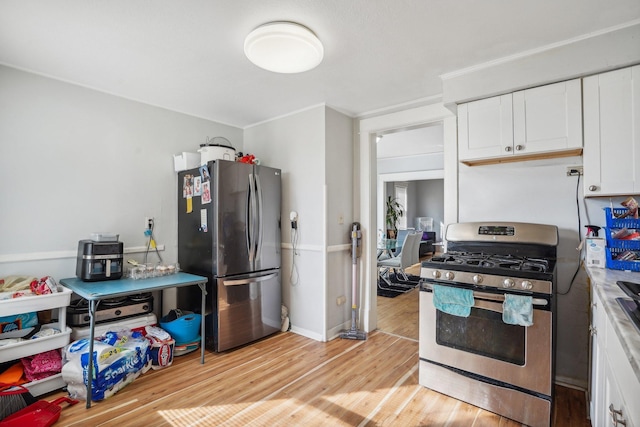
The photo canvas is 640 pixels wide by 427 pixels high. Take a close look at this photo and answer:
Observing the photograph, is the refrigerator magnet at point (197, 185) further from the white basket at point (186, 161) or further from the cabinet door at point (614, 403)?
the cabinet door at point (614, 403)

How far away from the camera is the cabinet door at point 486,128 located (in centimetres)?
224

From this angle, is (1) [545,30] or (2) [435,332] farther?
(2) [435,332]

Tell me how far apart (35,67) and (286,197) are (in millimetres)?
2332

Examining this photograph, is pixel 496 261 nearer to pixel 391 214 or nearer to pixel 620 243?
pixel 620 243

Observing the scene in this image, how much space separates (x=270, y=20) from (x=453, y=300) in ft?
6.83

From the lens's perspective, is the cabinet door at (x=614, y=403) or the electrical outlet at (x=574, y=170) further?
the electrical outlet at (x=574, y=170)

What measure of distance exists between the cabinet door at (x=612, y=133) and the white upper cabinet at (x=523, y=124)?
0.22 feet

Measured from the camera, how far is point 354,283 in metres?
3.35

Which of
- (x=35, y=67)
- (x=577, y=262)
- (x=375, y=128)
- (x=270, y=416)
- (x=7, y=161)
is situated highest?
(x=35, y=67)

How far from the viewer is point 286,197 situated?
3.49 meters

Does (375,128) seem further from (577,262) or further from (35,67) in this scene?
(35,67)

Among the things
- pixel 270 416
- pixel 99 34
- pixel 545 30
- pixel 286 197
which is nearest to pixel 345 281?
pixel 286 197

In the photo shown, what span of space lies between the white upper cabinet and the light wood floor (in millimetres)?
1723

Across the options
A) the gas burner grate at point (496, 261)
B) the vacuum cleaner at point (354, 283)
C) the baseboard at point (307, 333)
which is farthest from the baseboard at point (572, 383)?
the baseboard at point (307, 333)
